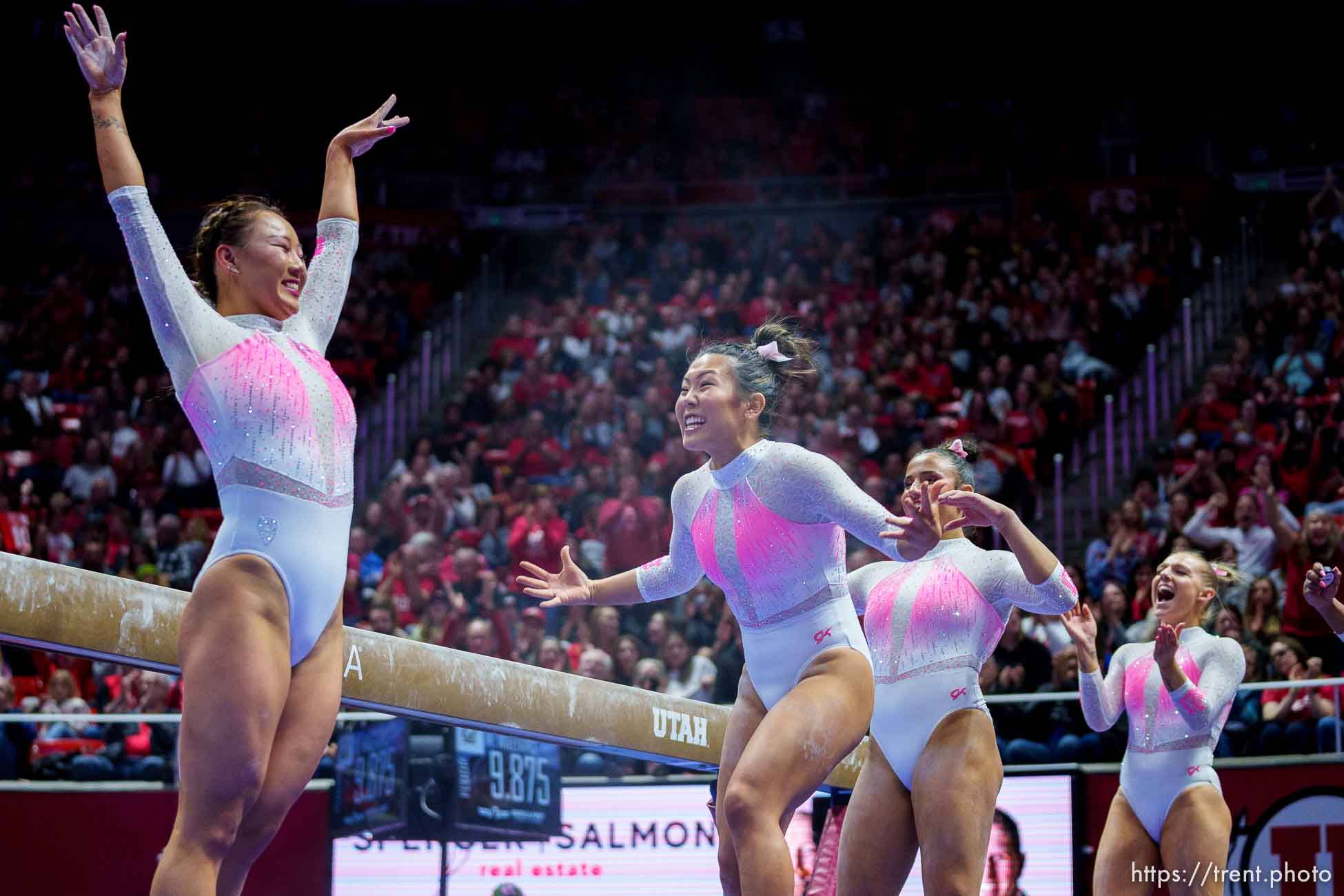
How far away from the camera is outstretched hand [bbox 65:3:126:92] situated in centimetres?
293

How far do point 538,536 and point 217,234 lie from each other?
7716 millimetres

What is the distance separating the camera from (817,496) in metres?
3.75

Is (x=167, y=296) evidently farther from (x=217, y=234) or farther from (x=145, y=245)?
(x=217, y=234)

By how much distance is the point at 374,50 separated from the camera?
19.9m

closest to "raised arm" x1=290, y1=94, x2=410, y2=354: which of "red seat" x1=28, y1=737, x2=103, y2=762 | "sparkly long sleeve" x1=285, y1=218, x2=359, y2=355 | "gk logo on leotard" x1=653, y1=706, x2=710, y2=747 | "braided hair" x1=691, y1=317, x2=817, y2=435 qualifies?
"sparkly long sleeve" x1=285, y1=218, x2=359, y2=355

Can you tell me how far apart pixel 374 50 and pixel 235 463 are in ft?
59.7

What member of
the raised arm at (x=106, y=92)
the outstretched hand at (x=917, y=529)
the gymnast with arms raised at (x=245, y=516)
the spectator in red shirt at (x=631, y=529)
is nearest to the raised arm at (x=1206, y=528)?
the spectator in red shirt at (x=631, y=529)

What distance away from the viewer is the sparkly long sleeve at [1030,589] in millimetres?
4016

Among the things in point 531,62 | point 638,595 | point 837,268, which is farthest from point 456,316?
point 638,595

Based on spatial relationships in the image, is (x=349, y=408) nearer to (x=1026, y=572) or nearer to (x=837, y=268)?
(x=1026, y=572)

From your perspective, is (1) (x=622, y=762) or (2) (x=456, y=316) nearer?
(1) (x=622, y=762)

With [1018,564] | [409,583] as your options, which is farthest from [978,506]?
[409,583]

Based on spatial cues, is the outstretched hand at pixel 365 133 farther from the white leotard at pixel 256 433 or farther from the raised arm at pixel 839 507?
the raised arm at pixel 839 507

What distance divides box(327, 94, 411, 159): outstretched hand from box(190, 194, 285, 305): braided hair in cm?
23
